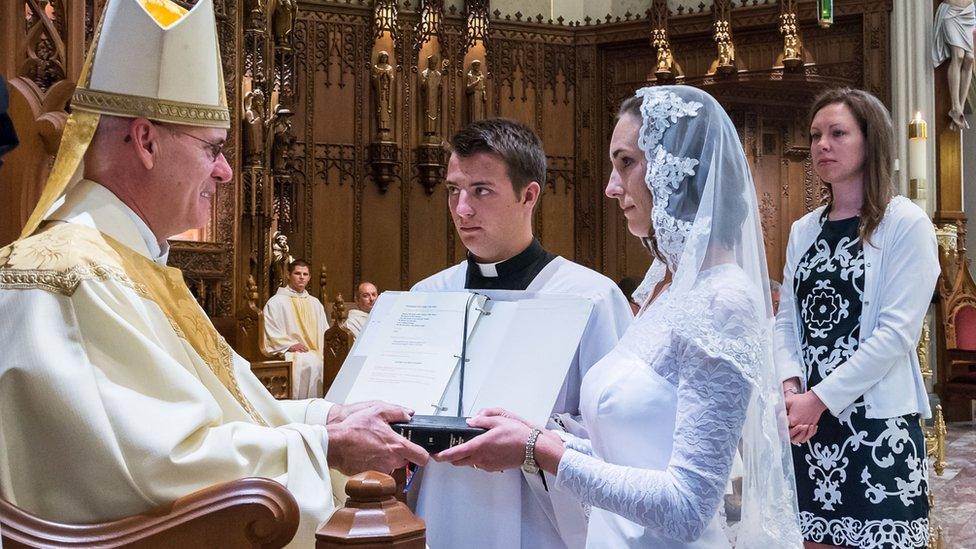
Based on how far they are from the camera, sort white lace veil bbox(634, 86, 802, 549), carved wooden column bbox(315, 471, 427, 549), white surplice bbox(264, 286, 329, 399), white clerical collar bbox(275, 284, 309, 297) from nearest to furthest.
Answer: carved wooden column bbox(315, 471, 427, 549), white lace veil bbox(634, 86, 802, 549), white surplice bbox(264, 286, 329, 399), white clerical collar bbox(275, 284, 309, 297)

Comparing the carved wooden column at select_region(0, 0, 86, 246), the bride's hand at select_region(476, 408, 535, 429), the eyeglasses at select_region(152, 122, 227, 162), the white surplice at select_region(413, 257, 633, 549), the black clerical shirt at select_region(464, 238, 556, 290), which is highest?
the carved wooden column at select_region(0, 0, 86, 246)

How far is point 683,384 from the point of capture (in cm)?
178

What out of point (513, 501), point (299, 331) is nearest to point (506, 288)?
point (513, 501)

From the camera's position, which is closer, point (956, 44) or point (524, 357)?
Answer: point (524, 357)

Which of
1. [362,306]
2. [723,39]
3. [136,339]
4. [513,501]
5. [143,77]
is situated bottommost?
[362,306]

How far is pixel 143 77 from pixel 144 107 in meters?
0.07

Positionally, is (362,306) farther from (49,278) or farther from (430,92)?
(49,278)

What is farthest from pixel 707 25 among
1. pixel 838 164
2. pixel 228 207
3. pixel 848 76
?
pixel 838 164

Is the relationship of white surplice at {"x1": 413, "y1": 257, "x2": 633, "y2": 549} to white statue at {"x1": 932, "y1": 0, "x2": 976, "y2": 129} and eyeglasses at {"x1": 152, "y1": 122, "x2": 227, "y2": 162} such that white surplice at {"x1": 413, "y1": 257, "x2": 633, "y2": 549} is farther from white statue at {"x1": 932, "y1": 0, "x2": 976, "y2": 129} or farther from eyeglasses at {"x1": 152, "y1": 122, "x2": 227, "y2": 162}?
white statue at {"x1": 932, "y1": 0, "x2": 976, "y2": 129}

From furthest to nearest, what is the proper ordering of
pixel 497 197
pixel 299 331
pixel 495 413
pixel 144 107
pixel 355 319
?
pixel 355 319
pixel 299 331
pixel 497 197
pixel 495 413
pixel 144 107

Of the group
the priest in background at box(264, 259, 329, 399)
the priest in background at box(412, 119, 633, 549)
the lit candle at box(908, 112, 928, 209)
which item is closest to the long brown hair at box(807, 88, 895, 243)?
the priest in background at box(412, 119, 633, 549)

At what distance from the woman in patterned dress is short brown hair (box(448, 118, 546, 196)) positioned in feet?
2.92

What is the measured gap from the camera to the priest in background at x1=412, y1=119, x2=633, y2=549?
7.78 feet

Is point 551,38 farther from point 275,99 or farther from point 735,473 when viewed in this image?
point 735,473
